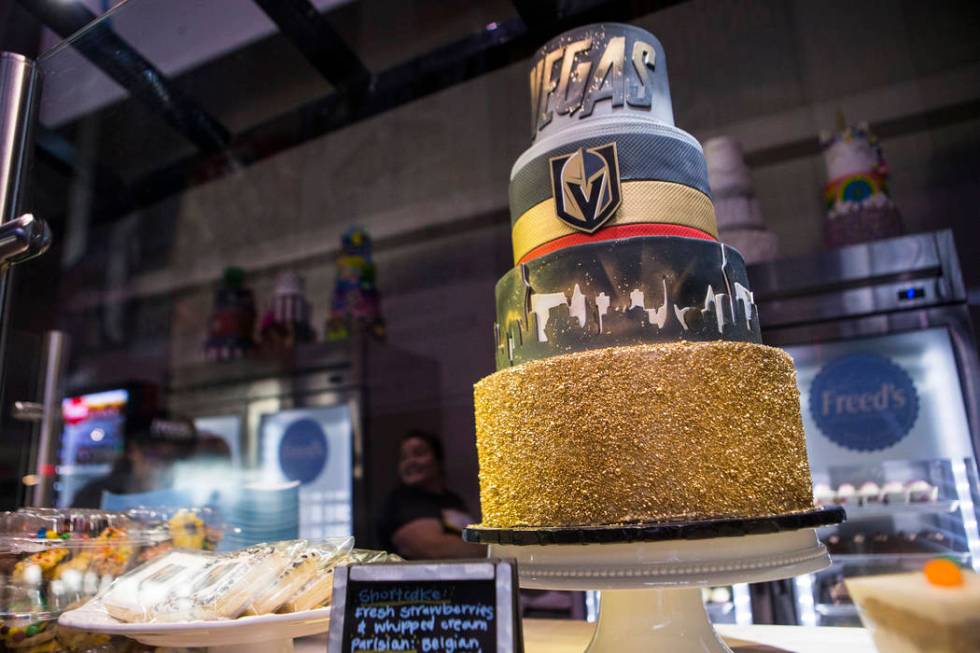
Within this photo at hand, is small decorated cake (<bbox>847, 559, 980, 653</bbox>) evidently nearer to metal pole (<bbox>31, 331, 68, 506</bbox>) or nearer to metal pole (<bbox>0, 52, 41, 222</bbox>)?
metal pole (<bbox>0, 52, 41, 222</bbox>)

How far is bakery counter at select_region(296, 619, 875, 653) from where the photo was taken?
3.25 ft

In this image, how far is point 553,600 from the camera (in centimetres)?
242

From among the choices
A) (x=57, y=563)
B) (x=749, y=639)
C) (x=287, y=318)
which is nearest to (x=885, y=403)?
(x=749, y=639)

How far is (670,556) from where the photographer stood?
2.41ft

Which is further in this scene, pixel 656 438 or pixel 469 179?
pixel 469 179

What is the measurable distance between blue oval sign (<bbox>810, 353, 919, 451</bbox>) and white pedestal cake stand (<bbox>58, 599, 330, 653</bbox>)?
5.77 feet

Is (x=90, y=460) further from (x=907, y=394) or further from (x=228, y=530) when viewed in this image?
(x=907, y=394)

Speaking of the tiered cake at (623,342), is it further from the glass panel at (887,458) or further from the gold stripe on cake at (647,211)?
the glass panel at (887,458)

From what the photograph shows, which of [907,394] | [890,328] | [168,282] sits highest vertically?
[168,282]

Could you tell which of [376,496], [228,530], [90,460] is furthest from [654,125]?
[90,460]

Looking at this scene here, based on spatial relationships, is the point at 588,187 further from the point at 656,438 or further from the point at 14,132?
the point at 14,132

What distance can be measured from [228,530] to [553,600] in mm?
1380

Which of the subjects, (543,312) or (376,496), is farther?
(376,496)

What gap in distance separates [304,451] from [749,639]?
7.48 ft
